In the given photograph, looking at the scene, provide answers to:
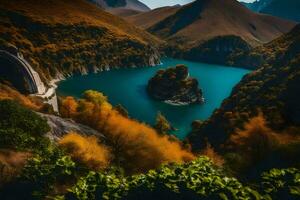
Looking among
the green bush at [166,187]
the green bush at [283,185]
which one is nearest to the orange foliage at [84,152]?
the green bush at [166,187]

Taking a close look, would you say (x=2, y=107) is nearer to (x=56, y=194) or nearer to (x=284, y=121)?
(x=56, y=194)

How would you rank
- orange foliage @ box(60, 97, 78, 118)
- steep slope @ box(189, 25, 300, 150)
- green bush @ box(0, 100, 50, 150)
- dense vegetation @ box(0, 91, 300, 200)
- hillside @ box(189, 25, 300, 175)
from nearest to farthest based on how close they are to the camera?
dense vegetation @ box(0, 91, 300, 200)
green bush @ box(0, 100, 50, 150)
orange foliage @ box(60, 97, 78, 118)
hillside @ box(189, 25, 300, 175)
steep slope @ box(189, 25, 300, 150)

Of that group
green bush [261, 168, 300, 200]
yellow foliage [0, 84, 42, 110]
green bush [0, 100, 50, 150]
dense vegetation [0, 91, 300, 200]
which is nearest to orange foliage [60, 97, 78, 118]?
yellow foliage [0, 84, 42, 110]

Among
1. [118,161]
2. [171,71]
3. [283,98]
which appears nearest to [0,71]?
[171,71]

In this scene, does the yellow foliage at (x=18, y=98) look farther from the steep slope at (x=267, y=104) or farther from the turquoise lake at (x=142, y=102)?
the turquoise lake at (x=142, y=102)

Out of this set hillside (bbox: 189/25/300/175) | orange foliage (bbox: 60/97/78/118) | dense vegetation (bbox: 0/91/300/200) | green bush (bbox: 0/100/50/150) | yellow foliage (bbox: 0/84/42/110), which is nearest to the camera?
dense vegetation (bbox: 0/91/300/200)

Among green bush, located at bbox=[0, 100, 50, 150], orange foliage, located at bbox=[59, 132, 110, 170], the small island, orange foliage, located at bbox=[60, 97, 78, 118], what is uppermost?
green bush, located at bbox=[0, 100, 50, 150]

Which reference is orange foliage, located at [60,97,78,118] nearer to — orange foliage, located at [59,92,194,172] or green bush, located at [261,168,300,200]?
orange foliage, located at [59,92,194,172]

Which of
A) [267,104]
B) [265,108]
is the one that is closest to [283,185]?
[265,108]
